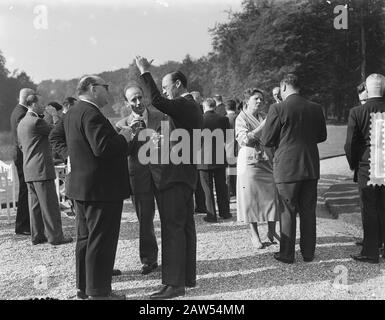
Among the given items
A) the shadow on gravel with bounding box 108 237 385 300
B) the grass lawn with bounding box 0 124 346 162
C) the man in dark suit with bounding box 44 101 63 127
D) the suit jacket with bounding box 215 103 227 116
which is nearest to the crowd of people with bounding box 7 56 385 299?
the shadow on gravel with bounding box 108 237 385 300

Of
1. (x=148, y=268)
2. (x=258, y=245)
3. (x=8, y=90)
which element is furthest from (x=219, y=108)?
(x=8, y=90)

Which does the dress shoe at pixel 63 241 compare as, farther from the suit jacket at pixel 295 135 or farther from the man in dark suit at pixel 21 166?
the suit jacket at pixel 295 135

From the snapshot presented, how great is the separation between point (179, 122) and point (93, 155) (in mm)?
865

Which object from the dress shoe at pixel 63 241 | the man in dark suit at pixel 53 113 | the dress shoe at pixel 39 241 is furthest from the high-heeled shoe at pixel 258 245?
the man in dark suit at pixel 53 113

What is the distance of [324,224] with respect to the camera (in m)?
7.27

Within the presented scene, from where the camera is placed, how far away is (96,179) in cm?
397

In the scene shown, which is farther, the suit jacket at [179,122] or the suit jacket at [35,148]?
the suit jacket at [35,148]

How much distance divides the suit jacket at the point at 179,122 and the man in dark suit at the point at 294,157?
1302 millimetres

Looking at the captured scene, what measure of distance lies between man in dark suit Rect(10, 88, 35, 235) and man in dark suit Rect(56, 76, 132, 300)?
2839 mm

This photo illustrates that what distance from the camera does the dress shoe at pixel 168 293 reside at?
165 inches

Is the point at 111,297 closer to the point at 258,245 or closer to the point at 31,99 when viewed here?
the point at 258,245

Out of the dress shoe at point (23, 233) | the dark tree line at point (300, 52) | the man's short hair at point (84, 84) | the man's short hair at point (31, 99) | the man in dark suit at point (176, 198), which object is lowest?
the dress shoe at point (23, 233)
